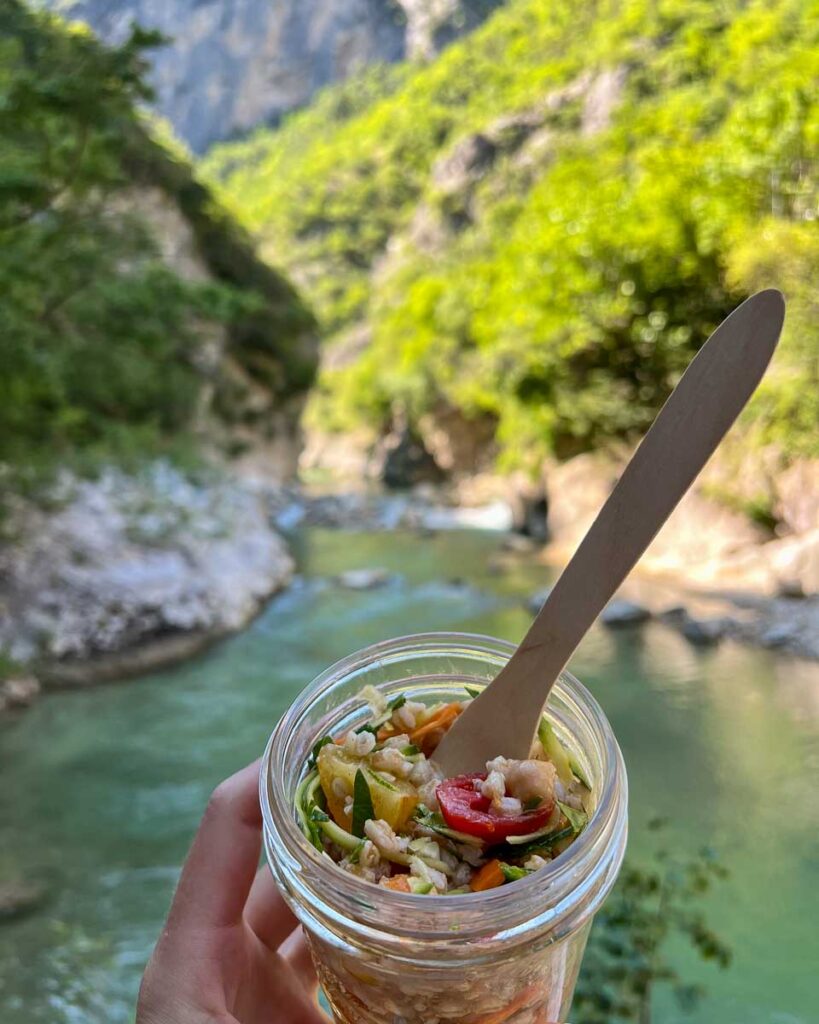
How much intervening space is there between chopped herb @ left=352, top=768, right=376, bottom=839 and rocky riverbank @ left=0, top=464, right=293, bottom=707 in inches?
157

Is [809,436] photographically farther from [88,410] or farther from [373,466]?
[373,466]

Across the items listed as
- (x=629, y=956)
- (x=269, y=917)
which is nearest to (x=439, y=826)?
(x=269, y=917)

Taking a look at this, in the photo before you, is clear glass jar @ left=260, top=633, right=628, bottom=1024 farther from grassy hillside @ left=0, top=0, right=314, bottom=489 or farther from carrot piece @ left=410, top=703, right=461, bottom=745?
grassy hillside @ left=0, top=0, right=314, bottom=489

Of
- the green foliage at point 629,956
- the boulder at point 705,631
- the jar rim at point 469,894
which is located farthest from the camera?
the boulder at point 705,631

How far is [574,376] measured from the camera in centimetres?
1055

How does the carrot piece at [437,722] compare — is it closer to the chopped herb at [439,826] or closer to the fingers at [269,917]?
the chopped herb at [439,826]

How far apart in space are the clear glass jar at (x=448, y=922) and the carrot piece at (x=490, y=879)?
0.05 m

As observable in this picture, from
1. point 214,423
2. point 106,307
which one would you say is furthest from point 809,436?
point 214,423

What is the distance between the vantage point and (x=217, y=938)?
2.77 ft

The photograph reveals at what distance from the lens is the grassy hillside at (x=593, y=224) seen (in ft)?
25.7

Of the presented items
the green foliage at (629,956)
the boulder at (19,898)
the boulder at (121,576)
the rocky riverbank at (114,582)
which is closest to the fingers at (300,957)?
the green foliage at (629,956)

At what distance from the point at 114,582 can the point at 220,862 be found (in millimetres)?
5730

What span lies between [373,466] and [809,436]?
49.7 ft

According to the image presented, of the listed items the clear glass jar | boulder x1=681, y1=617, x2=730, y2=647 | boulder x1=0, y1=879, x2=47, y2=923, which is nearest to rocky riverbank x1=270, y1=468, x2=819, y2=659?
boulder x1=681, y1=617, x2=730, y2=647
